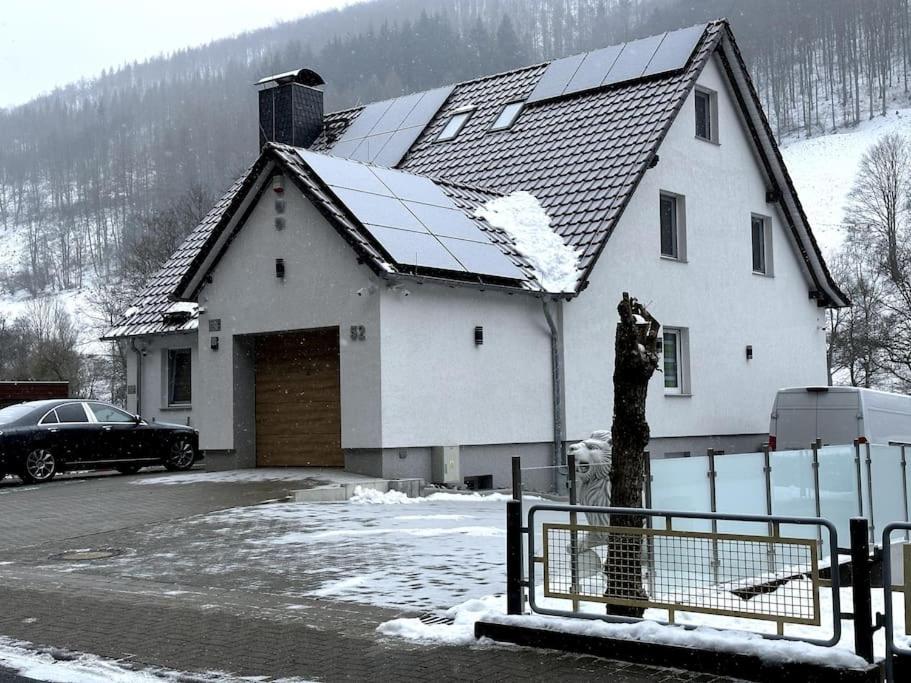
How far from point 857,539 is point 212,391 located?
51.9ft

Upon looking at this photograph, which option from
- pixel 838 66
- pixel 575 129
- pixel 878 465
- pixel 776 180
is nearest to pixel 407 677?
pixel 878 465

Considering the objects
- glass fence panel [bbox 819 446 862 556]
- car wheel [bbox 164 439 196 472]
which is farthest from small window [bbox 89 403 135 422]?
glass fence panel [bbox 819 446 862 556]

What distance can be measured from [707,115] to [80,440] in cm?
1560

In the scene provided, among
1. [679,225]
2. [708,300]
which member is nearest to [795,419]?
[708,300]

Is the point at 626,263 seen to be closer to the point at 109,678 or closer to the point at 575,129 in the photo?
the point at 575,129

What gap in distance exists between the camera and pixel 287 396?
66.8 feet

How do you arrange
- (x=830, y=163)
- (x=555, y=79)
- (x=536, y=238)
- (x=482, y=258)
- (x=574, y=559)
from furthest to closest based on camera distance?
(x=830, y=163) < (x=555, y=79) < (x=536, y=238) < (x=482, y=258) < (x=574, y=559)

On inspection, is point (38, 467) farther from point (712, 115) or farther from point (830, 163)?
point (830, 163)

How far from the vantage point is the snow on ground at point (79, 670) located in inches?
270

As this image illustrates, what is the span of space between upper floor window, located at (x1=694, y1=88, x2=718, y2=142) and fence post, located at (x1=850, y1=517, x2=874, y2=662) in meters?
20.5

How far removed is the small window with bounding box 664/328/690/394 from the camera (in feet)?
79.7

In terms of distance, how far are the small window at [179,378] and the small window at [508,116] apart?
878 centimetres

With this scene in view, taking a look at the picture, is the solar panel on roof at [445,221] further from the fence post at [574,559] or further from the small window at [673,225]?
the fence post at [574,559]

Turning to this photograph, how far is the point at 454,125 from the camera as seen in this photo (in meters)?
27.3
